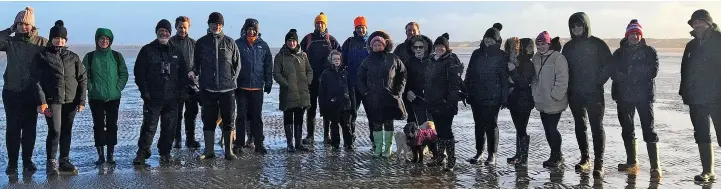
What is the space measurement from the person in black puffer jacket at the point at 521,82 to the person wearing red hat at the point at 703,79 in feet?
5.38

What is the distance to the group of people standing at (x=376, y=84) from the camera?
7.38m

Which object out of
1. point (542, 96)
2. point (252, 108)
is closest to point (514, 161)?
point (542, 96)

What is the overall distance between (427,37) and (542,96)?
5.31 ft

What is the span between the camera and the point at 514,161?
27.1 feet

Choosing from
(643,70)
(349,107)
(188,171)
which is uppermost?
(643,70)

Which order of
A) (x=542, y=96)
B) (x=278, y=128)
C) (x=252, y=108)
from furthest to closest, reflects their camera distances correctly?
(x=278, y=128) → (x=252, y=108) → (x=542, y=96)

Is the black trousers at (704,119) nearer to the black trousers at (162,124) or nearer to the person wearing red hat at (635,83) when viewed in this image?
the person wearing red hat at (635,83)

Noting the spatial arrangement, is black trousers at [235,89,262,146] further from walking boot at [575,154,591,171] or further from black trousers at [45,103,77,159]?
walking boot at [575,154,591,171]

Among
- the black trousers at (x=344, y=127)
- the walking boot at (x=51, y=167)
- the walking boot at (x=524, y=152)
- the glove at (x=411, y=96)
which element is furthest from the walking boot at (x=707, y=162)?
the walking boot at (x=51, y=167)

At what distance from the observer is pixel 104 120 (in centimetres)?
827

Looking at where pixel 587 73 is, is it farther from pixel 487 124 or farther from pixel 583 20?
pixel 487 124

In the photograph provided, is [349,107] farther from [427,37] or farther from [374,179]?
[374,179]

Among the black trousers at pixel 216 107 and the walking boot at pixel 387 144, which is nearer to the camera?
the black trousers at pixel 216 107

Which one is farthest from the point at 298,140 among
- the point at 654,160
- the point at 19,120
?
the point at 654,160
